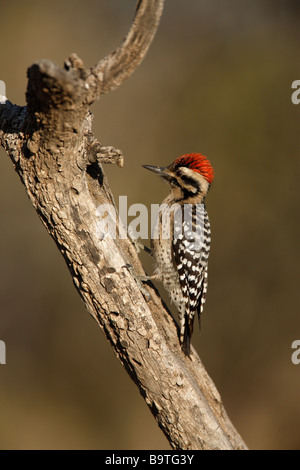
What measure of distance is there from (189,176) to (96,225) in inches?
51.7

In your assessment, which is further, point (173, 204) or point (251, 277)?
point (251, 277)

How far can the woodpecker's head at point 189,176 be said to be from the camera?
3.81m

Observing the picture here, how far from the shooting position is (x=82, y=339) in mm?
6133

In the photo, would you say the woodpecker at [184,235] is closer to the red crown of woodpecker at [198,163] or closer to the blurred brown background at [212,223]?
the red crown of woodpecker at [198,163]

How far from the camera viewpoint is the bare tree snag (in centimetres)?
226

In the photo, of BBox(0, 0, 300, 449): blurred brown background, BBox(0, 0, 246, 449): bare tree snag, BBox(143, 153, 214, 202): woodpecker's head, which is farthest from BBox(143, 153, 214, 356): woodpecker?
BBox(0, 0, 300, 449): blurred brown background

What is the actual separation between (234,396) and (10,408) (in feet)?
10.3

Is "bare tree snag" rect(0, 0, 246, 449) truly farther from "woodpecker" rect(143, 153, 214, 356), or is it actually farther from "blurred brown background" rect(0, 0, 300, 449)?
"blurred brown background" rect(0, 0, 300, 449)

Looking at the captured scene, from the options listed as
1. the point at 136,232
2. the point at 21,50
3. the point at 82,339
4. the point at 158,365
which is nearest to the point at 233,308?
the point at 82,339

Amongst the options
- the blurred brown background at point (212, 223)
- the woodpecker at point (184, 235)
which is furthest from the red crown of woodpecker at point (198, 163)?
the blurred brown background at point (212, 223)

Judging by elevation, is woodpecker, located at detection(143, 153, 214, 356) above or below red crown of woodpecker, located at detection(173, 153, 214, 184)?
below

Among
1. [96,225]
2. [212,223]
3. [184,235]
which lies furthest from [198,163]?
[212,223]

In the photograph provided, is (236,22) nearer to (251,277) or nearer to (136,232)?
(251,277)

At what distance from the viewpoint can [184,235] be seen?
3816 millimetres
